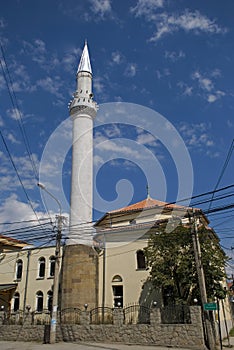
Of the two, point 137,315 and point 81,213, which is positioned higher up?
point 81,213

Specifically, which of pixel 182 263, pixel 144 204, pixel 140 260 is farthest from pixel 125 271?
pixel 182 263

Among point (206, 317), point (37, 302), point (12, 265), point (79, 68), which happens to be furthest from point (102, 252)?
point (79, 68)

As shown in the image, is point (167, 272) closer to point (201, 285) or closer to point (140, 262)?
point (201, 285)

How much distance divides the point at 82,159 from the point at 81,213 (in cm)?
487

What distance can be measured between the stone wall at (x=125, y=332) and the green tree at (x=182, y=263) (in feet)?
6.39

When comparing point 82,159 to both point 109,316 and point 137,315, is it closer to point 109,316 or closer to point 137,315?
point 109,316

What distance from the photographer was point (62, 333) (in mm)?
21141

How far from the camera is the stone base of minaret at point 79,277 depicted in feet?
81.9

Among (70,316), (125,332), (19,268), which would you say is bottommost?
(125,332)

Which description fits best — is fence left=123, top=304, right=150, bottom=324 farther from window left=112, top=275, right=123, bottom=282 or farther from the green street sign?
window left=112, top=275, right=123, bottom=282

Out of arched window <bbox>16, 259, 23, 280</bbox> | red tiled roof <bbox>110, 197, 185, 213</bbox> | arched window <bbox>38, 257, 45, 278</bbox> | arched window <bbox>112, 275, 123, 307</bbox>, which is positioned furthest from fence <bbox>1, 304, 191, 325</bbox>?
red tiled roof <bbox>110, 197, 185, 213</bbox>

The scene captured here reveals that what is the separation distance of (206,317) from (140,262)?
9338 mm

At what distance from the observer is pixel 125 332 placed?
19234 millimetres

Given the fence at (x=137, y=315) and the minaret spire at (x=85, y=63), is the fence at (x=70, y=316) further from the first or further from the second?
the minaret spire at (x=85, y=63)
